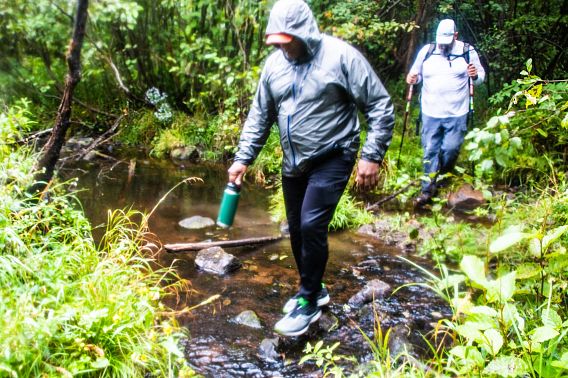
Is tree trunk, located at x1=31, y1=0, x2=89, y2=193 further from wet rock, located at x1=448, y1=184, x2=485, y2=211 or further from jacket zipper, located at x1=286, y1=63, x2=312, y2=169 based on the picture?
wet rock, located at x1=448, y1=184, x2=485, y2=211

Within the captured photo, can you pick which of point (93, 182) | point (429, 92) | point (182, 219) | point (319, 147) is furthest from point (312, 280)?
point (93, 182)

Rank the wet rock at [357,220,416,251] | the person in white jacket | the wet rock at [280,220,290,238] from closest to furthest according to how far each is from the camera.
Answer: the wet rock at [357,220,416,251]
the wet rock at [280,220,290,238]
the person in white jacket

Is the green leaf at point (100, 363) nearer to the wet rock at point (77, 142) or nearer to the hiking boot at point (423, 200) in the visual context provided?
the hiking boot at point (423, 200)

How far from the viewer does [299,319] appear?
3.16 m

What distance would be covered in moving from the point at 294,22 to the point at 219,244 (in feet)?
8.53

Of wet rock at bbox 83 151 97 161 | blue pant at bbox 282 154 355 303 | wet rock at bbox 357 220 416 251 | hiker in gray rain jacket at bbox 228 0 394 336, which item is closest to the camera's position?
hiker in gray rain jacket at bbox 228 0 394 336

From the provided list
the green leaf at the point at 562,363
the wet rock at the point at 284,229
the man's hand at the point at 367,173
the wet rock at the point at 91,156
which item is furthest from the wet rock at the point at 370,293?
the wet rock at the point at 91,156

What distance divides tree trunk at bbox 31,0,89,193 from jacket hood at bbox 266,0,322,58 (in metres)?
1.67

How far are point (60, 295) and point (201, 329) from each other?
105 centimetres

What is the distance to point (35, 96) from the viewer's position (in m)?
10.8

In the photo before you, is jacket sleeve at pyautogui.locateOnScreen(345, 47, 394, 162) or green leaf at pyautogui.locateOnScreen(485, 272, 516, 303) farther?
jacket sleeve at pyautogui.locateOnScreen(345, 47, 394, 162)

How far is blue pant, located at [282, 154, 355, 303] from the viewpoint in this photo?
3.05 m

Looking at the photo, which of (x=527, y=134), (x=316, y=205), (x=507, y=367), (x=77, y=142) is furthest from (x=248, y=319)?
(x=77, y=142)

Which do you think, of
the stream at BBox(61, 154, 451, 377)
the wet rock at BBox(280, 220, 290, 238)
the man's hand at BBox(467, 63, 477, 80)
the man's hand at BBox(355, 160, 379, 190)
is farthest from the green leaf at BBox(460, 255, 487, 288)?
the man's hand at BBox(467, 63, 477, 80)
